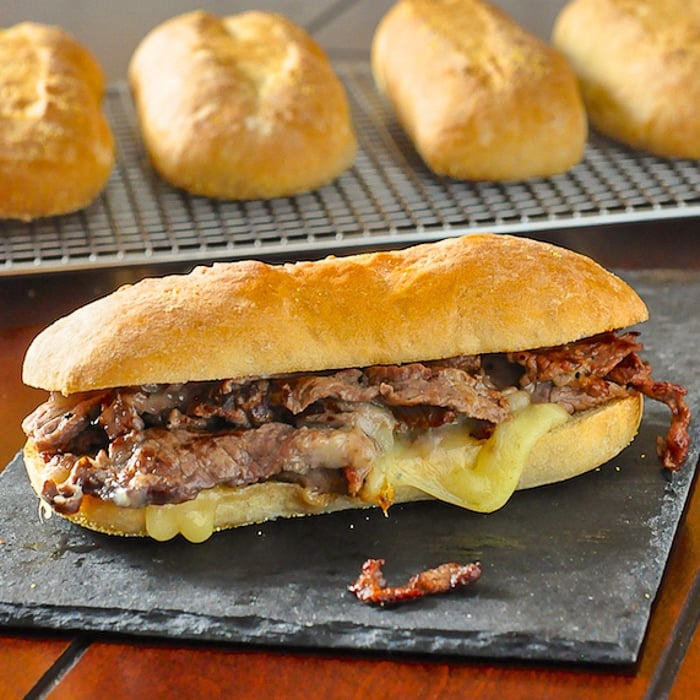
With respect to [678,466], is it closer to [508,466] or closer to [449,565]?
[508,466]

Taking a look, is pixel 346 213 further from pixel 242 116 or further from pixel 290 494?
pixel 290 494

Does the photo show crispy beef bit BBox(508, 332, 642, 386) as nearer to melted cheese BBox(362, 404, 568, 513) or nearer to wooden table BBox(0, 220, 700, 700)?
melted cheese BBox(362, 404, 568, 513)

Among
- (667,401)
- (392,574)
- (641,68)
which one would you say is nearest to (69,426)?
(392,574)

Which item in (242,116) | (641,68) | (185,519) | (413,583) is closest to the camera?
(413,583)

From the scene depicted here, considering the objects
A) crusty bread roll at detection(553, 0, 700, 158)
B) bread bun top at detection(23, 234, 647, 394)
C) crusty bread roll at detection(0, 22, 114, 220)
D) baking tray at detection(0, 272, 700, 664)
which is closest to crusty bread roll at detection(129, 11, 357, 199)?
crusty bread roll at detection(0, 22, 114, 220)

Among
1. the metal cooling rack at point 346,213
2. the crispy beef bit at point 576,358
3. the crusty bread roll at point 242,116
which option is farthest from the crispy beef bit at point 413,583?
the crusty bread roll at point 242,116

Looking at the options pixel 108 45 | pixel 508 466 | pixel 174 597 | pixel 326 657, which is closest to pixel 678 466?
pixel 508 466

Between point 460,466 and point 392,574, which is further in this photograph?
point 460,466
